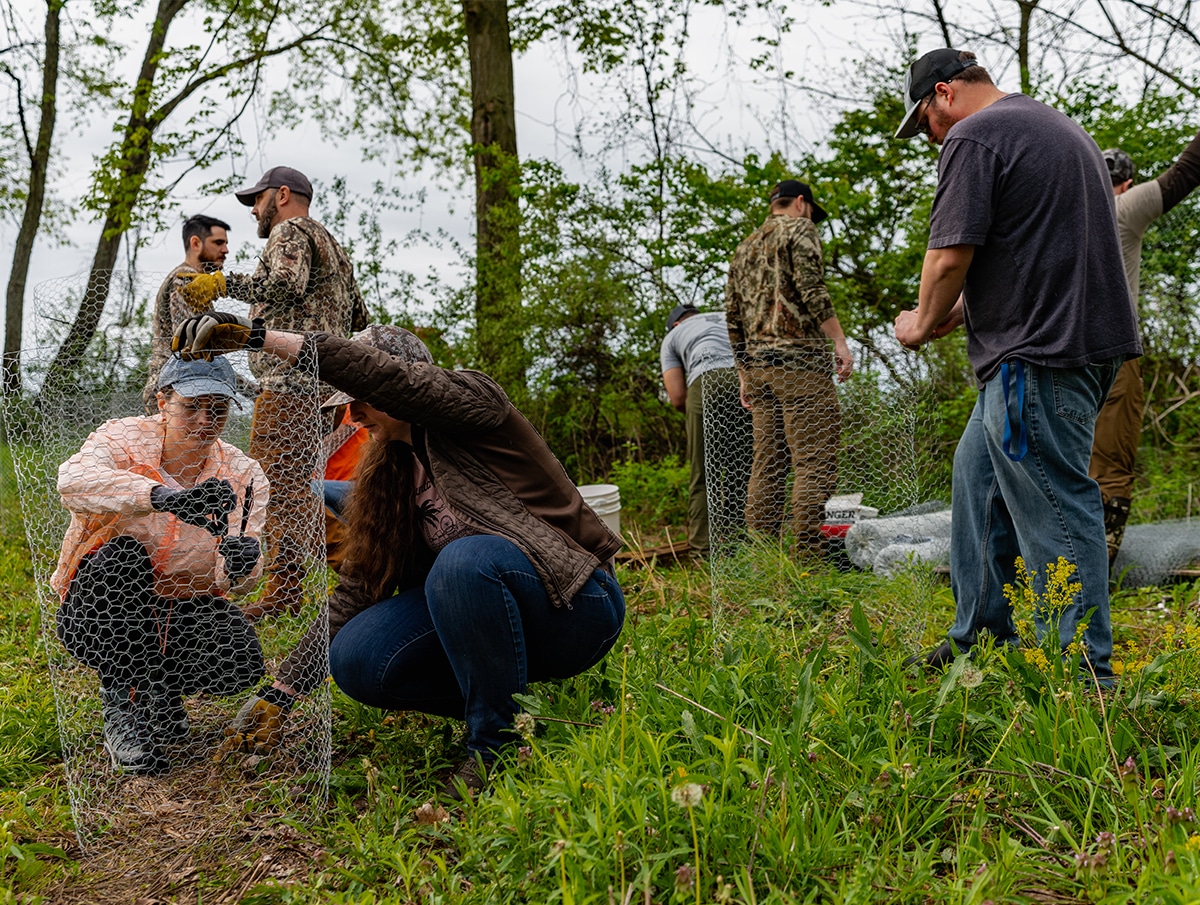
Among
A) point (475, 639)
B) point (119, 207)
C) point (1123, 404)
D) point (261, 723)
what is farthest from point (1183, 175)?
point (119, 207)

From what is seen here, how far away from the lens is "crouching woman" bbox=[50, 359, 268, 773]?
229cm

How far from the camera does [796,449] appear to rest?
407 cm

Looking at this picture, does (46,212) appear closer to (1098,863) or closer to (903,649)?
(903,649)

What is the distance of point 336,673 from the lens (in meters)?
2.33

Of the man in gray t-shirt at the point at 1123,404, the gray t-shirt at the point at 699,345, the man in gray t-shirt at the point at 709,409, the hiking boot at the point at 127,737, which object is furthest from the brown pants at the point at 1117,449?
the hiking boot at the point at 127,737

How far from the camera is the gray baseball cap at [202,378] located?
2287 millimetres

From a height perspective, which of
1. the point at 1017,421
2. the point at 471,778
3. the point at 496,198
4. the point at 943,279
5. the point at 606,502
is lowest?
the point at 471,778

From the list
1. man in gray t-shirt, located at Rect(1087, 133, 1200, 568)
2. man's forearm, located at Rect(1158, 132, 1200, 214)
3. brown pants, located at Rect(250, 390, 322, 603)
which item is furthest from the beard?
man's forearm, located at Rect(1158, 132, 1200, 214)

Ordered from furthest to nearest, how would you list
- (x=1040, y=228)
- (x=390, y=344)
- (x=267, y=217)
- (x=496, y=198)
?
(x=496, y=198) → (x=267, y=217) → (x=1040, y=228) → (x=390, y=344)

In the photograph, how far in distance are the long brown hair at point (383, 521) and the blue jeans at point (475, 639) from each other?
74 millimetres

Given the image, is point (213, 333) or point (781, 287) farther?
point (781, 287)

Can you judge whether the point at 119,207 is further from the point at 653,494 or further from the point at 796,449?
the point at 796,449

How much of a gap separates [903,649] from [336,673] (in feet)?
→ 5.26

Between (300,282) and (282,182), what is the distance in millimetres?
477
